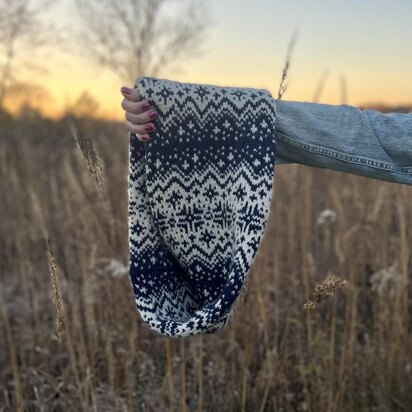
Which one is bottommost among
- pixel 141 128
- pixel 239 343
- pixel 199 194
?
pixel 239 343

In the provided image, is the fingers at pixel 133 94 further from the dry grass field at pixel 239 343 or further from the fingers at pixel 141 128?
the dry grass field at pixel 239 343

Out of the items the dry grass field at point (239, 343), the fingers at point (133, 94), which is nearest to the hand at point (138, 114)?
the fingers at point (133, 94)

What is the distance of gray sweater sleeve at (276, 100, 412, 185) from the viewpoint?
1.07 meters

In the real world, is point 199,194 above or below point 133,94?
below

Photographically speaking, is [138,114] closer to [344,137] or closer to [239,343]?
[344,137]

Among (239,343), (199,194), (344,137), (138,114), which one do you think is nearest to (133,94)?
(138,114)

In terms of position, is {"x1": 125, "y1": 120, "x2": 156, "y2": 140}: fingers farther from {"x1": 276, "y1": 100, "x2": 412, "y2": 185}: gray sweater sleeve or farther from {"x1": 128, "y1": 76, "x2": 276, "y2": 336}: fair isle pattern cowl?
{"x1": 276, "y1": 100, "x2": 412, "y2": 185}: gray sweater sleeve

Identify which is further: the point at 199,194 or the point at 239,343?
the point at 239,343

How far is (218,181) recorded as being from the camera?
3.54 feet

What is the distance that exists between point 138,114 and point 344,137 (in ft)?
1.18

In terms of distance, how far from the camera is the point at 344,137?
1069 millimetres

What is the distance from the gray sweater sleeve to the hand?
0.22 metres

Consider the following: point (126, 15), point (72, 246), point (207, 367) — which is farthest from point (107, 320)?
point (126, 15)

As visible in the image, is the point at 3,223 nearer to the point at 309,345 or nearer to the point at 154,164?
the point at 309,345
